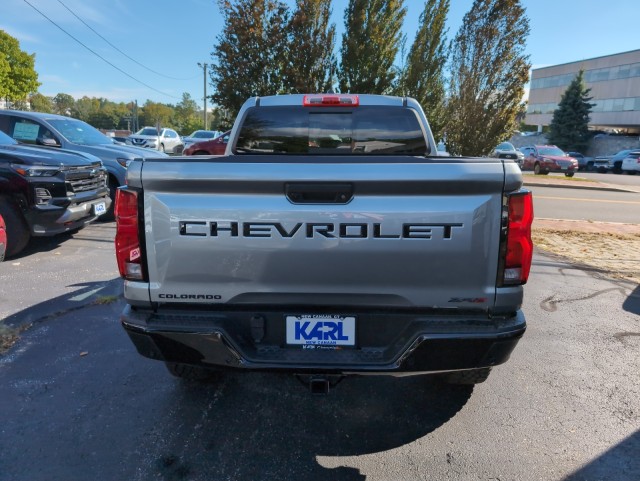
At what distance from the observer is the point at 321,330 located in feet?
7.71

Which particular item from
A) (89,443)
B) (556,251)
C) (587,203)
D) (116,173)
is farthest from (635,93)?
(89,443)

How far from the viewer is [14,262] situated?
20.3 ft

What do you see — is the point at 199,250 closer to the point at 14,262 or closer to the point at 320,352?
the point at 320,352

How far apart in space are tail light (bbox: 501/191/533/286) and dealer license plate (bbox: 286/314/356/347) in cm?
82

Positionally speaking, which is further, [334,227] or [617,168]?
[617,168]

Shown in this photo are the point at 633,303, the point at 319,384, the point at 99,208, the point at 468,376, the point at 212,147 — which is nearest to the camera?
the point at 319,384

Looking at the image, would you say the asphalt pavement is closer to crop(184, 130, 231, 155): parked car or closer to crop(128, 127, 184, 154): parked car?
crop(184, 130, 231, 155): parked car

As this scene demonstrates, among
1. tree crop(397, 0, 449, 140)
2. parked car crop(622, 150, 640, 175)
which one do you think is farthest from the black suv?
parked car crop(622, 150, 640, 175)

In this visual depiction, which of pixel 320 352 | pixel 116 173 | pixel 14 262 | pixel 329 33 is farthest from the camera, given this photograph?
pixel 329 33

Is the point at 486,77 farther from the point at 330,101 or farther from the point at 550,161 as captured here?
the point at 330,101

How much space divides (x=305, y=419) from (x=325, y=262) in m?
1.25

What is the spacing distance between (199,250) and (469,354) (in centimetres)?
145

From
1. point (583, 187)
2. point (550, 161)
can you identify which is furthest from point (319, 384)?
point (550, 161)

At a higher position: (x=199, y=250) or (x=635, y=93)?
(x=635, y=93)
